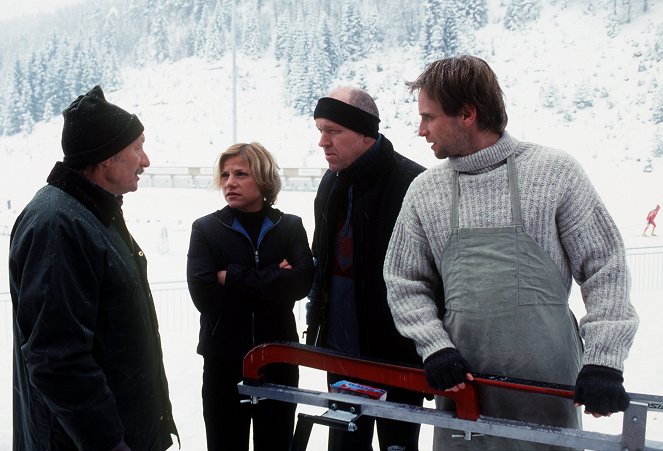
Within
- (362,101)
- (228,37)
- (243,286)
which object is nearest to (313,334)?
(243,286)

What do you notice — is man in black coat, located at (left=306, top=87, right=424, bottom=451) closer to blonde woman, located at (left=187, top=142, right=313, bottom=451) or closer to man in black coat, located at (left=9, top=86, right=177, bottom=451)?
blonde woman, located at (left=187, top=142, right=313, bottom=451)

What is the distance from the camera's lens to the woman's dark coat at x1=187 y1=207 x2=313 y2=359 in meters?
1.58

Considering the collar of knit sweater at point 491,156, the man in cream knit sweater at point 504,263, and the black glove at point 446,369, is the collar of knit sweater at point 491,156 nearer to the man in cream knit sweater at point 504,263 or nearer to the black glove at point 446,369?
the man in cream knit sweater at point 504,263

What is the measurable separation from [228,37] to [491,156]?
2518 centimetres

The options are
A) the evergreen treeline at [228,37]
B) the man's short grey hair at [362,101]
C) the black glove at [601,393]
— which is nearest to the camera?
the black glove at [601,393]

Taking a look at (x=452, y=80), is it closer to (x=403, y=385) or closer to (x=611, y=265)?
(x=611, y=265)

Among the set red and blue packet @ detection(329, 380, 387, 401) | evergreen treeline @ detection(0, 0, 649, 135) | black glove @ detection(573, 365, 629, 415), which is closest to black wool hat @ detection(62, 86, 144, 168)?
red and blue packet @ detection(329, 380, 387, 401)

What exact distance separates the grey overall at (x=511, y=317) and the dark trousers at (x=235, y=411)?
2.42 feet

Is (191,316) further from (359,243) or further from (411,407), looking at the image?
(411,407)

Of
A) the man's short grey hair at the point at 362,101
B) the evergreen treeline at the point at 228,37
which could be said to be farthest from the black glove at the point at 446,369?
the evergreen treeline at the point at 228,37

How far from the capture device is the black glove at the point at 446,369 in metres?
0.99

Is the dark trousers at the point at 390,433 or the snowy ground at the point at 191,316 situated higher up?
the dark trousers at the point at 390,433

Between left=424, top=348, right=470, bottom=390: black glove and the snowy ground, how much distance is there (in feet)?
4.98

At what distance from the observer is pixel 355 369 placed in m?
1.12
